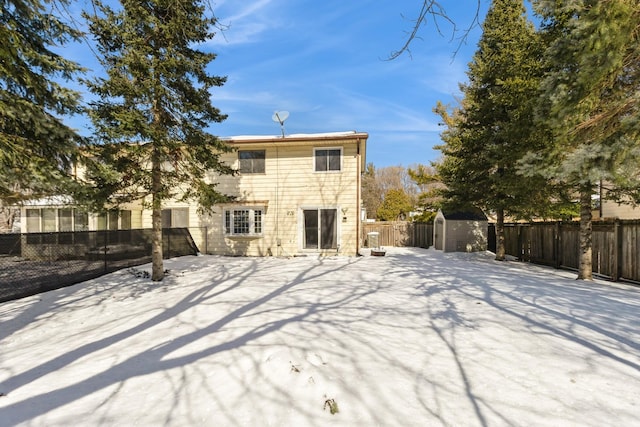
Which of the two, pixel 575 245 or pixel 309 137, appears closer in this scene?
pixel 575 245

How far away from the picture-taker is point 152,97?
8125 millimetres

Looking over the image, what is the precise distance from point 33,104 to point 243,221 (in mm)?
9545

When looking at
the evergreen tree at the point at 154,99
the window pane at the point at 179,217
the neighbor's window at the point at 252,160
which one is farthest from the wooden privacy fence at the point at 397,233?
the evergreen tree at the point at 154,99

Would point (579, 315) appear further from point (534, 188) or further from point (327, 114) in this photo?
point (327, 114)

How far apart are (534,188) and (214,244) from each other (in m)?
12.5

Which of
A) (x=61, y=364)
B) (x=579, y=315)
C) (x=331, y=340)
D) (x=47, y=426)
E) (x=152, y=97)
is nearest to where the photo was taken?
(x=47, y=426)

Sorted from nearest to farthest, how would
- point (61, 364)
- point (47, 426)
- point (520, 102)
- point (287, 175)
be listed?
point (47, 426) → point (61, 364) → point (520, 102) → point (287, 175)

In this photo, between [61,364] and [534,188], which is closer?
[61,364]

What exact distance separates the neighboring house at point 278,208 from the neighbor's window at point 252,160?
4cm

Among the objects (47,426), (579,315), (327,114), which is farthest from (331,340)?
(327,114)

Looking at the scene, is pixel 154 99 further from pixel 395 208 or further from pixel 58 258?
pixel 395 208

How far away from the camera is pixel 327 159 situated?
544 inches

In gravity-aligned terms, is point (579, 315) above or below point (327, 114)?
below

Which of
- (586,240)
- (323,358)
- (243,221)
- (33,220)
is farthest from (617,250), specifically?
(33,220)
